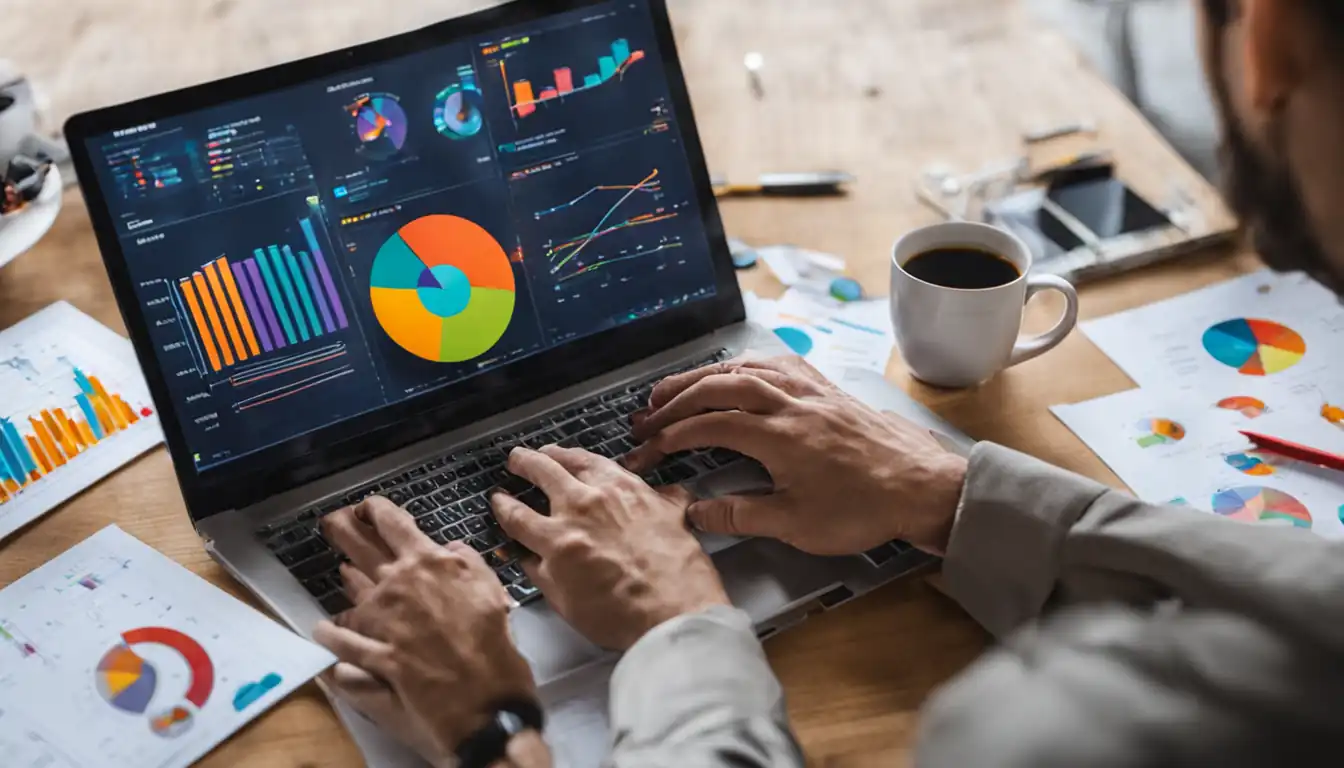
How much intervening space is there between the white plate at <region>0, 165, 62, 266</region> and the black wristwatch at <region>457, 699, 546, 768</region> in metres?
0.77

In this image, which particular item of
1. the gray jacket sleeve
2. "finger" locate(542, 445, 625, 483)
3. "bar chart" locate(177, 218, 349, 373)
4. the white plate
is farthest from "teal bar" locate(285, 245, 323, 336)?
the gray jacket sleeve

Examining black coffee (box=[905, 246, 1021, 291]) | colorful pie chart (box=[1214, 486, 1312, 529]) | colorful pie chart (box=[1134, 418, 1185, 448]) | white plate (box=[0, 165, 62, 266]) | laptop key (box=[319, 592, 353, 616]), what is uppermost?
white plate (box=[0, 165, 62, 266])

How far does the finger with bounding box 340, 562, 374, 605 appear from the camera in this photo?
79cm

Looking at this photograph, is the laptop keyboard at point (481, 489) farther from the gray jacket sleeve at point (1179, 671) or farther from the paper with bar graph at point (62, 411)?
the gray jacket sleeve at point (1179, 671)

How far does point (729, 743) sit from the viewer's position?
26.0 inches

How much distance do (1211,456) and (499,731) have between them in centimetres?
62

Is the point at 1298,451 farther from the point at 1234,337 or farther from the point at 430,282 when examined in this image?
the point at 430,282

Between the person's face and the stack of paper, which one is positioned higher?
the person's face

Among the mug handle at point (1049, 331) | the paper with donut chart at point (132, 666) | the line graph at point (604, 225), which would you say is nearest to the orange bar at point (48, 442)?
the paper with donut chart at point (132, 666)

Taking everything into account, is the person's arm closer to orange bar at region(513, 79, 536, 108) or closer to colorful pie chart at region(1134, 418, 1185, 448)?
colorful pie chart at region(1134, 418, 1185, 448)

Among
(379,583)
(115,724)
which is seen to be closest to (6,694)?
(115,724)

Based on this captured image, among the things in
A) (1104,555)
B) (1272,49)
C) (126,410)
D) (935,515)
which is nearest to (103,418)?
(126,410)

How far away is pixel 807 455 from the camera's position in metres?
0.87

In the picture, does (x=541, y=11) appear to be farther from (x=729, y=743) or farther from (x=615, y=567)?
(x=729, y=743)
